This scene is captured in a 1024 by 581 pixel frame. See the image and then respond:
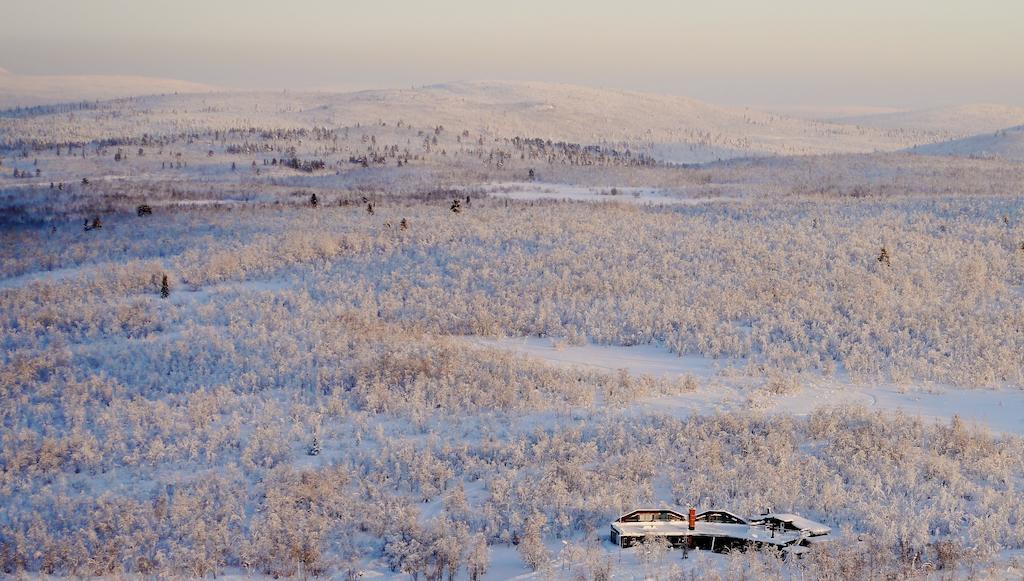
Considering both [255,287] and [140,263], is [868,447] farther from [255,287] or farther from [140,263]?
[140,263]

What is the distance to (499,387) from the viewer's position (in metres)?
14.7

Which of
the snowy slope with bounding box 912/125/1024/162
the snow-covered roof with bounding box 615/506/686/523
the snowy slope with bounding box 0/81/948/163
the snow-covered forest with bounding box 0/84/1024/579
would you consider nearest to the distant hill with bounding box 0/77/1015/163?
the snowy slope with bounding box 0/81/948/163

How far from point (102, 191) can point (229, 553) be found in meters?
44.1

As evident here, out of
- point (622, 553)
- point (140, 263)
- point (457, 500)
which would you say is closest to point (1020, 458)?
point (622, 553)

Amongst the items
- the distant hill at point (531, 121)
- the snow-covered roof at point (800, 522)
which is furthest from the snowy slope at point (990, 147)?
the snow-covered roof at point (800, 522)

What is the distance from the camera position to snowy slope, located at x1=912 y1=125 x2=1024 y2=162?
7212cm

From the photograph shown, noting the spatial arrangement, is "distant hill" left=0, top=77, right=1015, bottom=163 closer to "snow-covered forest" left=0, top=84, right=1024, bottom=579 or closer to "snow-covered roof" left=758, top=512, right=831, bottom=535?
"snow-covered forest" left=0, top=84, right=1024, bottom=579

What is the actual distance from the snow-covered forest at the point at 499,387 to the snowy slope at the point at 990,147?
43.7m

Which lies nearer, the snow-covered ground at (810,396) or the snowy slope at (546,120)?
the snow-covered ground at (810,396)

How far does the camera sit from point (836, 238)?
2734 centimetres

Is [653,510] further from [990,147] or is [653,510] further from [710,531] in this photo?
[990,147]

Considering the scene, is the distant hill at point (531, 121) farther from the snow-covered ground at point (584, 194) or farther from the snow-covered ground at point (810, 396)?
the snow-covered ground at point (810, 396)

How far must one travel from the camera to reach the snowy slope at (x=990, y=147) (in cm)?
7212

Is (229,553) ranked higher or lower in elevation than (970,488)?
lower
